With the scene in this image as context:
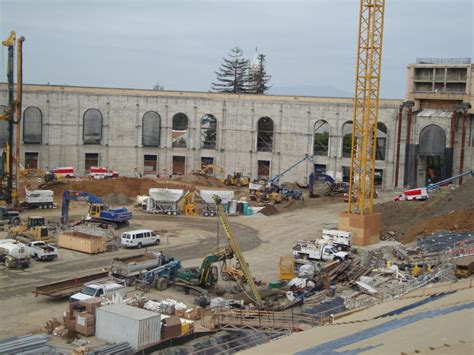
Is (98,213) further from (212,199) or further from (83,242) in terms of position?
(212,199)

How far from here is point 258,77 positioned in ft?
404

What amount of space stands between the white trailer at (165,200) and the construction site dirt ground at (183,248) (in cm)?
105


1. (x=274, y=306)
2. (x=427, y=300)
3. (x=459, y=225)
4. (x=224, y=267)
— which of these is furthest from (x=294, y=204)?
(x=427, y=300)

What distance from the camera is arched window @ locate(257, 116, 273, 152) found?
64125 millimetres

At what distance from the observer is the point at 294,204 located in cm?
5119

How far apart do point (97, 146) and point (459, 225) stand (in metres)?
39.1

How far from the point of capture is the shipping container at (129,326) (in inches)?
723

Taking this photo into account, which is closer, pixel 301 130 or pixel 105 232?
pixel 105 232

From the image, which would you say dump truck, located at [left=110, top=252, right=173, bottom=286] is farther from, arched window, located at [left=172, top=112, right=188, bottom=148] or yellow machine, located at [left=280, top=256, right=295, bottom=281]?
arched window, located at [left=172, top=112, right=188, bottom=148]

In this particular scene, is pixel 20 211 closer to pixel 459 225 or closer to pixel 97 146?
pixel 97 146

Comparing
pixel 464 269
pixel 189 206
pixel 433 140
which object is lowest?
pixel 189 206

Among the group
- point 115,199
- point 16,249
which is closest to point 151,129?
point 115,199

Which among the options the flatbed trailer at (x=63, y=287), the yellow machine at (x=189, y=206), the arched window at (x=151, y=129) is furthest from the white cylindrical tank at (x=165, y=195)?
the flatbed trailer at (x=63, y=287)

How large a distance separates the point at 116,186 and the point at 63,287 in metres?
29.9
